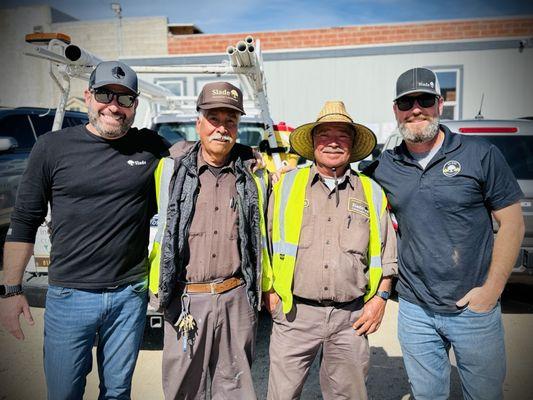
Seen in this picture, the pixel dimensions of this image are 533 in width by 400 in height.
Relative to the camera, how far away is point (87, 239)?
243 centimetres

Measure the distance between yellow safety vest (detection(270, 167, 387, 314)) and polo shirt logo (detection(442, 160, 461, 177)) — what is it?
38 centimetres

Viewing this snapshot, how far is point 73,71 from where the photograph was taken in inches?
165

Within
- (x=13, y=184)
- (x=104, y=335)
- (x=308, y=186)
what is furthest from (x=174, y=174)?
(x=13, y=184)

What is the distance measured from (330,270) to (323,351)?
55cm

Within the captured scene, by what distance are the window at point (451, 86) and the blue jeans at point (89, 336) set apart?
10.6 m

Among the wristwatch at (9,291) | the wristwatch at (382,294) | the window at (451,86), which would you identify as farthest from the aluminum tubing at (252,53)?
the window at (451,86)

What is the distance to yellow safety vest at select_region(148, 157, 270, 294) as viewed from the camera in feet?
8.21

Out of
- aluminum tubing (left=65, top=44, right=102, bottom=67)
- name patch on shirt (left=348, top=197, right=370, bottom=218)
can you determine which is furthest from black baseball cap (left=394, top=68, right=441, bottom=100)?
aluminum tubing (left=65, top=44, right=102, bottom=67)

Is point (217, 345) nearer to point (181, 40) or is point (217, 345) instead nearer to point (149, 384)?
point (149, 384)

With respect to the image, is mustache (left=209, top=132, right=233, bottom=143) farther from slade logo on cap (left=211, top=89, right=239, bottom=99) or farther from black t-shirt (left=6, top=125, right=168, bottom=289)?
black t-shirt (left=6, top=125, right=168, bottom=289)

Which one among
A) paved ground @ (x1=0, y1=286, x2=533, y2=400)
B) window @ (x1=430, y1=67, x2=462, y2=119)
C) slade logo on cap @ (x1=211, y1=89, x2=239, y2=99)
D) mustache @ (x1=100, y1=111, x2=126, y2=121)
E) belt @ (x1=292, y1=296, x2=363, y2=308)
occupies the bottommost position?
paved ground @ (x1=0, y1=286, x2=533, y2=400)

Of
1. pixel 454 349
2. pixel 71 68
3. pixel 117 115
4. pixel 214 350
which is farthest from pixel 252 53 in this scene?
pixel 454 349

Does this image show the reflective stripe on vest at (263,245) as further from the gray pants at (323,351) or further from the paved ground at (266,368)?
the paved ground at (266,368)

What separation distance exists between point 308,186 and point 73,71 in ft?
9.55
